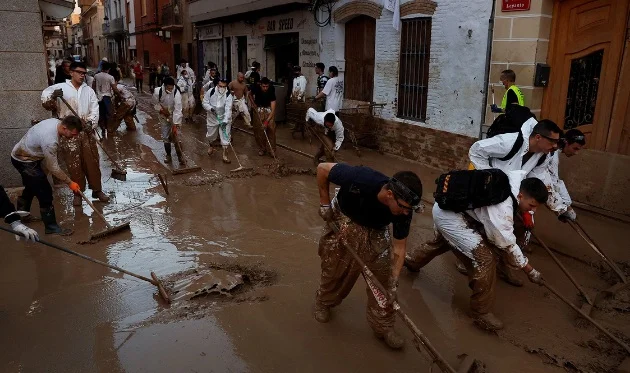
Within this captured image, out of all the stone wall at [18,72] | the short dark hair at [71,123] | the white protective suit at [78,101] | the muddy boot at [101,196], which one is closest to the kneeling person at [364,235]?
the short dark hair at [71,123]

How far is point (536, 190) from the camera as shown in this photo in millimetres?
3572

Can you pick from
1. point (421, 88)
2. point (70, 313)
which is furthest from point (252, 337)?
point (421, 88)

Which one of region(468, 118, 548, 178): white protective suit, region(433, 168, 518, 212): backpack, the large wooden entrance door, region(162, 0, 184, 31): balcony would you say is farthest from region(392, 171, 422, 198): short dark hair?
region(162, 0, 184, 31): balcony

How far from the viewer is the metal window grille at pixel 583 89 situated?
6730mm

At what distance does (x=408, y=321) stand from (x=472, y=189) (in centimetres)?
128

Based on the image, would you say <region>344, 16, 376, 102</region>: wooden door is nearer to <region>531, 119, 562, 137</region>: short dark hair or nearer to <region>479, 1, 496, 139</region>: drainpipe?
<region>479, 1, 496, 139</region>: drainpipe

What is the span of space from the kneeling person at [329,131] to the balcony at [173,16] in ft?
61.0

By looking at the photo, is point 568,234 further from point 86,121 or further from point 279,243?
point 86,121

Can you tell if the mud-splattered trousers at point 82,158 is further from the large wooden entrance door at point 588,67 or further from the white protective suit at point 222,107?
the large wooden entrance door at point 588,67

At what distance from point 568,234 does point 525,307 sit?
2.02 meters

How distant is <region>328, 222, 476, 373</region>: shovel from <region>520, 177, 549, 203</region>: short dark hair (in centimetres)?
130

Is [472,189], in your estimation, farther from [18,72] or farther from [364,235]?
[18,72]

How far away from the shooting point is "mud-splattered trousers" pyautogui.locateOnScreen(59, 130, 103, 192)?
21.7ft

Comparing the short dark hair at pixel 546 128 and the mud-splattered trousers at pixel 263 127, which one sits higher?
the short dark hair at pixel 546 128
